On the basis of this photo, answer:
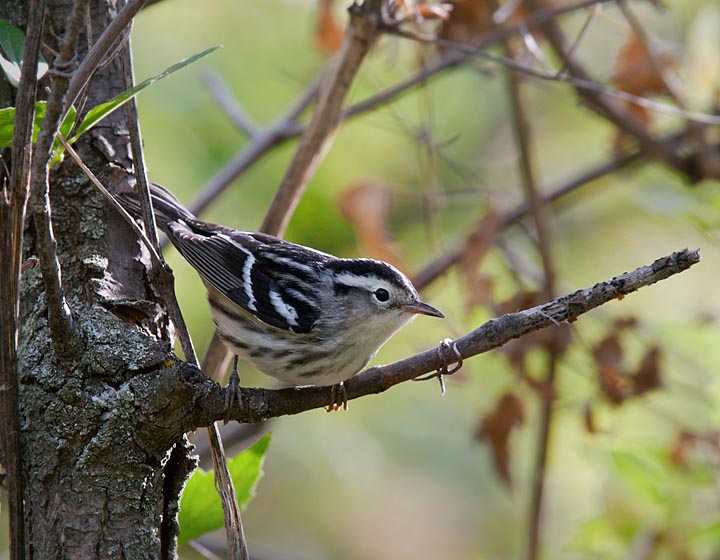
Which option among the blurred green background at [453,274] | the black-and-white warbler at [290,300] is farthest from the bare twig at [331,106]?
the blurred green background at [453,274]

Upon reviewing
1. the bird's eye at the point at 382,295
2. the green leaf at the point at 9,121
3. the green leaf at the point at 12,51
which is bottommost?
the green leaf at the point at 9,121

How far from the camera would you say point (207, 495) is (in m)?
1.99

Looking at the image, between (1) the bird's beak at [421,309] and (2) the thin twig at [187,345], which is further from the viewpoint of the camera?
(1) the bird's beak at [421,309]

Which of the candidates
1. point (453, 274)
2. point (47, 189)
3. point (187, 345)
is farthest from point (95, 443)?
point (453, 274)

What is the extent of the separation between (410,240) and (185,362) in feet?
12.5

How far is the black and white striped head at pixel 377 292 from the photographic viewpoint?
323cm

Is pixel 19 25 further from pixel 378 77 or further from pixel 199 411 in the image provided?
pixel 378 77

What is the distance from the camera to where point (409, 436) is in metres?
5.43

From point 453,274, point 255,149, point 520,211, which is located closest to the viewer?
point 255,149

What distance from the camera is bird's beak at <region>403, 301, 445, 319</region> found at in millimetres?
3129

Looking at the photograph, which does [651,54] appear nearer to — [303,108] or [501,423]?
[303,108]

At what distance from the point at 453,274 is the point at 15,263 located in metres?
2.98

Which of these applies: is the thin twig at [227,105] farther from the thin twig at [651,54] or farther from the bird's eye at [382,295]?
the thin twig at [651,54]

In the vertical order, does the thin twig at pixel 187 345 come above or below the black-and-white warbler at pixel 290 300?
below
